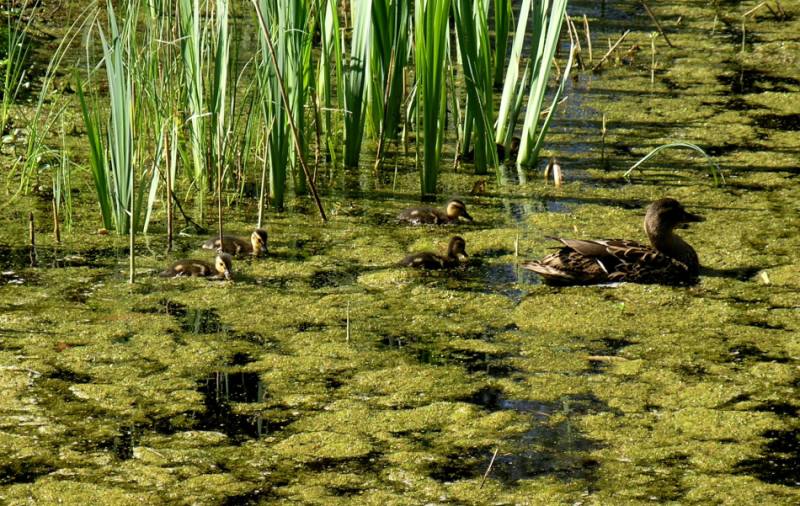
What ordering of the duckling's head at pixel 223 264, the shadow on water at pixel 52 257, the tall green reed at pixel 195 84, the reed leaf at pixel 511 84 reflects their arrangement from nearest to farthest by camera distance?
the duckling's head at pixel 223 264 < the shadow on water at pixel 52 257 < the tall green reed at pixel 195 84 < the reed leaf at pixel 511 84

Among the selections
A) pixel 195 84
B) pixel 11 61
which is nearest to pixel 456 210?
pixel 195 84

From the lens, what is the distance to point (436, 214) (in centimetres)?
662

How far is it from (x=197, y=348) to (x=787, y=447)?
7.98 ft

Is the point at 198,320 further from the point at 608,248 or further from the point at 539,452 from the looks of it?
the point at 608,248

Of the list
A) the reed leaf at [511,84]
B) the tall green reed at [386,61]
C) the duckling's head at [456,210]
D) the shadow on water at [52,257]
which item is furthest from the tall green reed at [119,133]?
the reed leaf at [511,84]

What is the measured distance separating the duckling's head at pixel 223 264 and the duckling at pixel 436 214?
4.05 ft

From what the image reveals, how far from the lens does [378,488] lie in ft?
13.2

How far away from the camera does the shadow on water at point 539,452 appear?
4.10m

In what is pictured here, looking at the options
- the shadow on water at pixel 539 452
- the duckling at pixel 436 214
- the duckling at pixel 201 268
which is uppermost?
the duckling at pixel 436 214

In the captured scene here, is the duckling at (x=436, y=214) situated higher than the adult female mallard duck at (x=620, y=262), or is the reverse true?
the duckling at (x=436, y=214)

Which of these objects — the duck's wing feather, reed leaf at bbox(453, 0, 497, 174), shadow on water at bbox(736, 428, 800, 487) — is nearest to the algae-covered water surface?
shadow on water at bbox(736, 428, 800, 487)

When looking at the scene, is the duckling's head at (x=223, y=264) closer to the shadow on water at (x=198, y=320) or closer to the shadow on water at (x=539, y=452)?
the shadow on water at (x=198, y=320)

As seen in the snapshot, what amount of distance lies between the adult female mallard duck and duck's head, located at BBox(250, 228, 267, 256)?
4.41 feet

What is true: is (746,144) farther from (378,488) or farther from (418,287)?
(378,488)
